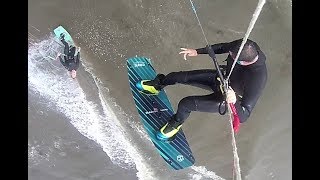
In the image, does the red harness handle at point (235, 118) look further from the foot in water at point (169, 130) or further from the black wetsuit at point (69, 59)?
the black wetsuit at point (69, 59)

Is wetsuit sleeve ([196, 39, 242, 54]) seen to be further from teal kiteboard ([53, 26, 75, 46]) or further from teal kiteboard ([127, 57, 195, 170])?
teal kiteboard ([53, 26, 75, 46])

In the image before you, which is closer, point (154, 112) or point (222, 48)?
point (222, 48)

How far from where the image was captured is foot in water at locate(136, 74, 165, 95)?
1.60 meters

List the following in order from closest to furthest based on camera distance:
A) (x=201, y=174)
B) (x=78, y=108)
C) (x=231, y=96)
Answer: (x=231, y=96) < (x=78, y=108) < (x=201, y=174)

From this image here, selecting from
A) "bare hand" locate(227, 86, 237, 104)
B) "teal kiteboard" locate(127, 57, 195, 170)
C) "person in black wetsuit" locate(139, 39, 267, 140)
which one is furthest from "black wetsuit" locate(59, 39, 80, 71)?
"bare hand" locate(227, 86, 237, 104)

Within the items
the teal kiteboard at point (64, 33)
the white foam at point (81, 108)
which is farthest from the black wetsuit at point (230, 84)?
the teal kiteboard at point (64, 33)

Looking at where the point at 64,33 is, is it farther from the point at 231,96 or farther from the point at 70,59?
the point at 231,96

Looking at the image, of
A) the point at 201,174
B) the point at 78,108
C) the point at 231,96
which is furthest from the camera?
the point at 201,174

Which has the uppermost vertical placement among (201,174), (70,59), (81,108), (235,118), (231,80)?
(70,59)

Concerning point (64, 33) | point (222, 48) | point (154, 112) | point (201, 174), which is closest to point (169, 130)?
point (154, 112)

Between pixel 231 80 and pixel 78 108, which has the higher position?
pixel 78 108

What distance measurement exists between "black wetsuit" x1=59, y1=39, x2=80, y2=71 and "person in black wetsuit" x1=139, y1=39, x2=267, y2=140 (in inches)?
11.0

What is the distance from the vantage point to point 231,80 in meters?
1.52
